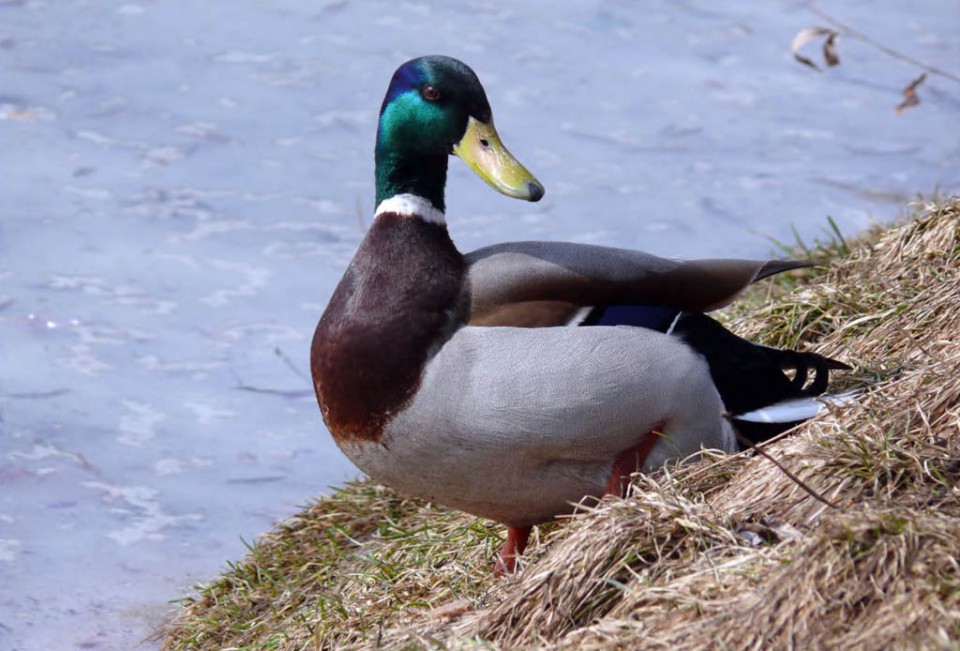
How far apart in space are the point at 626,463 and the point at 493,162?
83 cm

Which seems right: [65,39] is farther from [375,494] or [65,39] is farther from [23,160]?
[375,494]

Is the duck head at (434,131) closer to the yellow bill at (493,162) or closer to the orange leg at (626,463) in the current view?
the yellow bill at (493,162)

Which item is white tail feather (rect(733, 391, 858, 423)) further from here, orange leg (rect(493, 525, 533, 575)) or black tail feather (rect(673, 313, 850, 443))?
orange leg (rect(493, 525, 533, 575))

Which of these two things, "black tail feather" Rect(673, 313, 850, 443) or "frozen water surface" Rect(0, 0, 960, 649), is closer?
"black tail feather" Rect(673, 313, 850, 443)

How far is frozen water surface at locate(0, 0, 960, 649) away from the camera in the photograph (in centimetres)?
475

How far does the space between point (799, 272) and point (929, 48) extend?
12.4 feet

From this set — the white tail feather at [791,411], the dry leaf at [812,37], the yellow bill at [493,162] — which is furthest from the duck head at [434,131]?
the dry leaf at [812,37]

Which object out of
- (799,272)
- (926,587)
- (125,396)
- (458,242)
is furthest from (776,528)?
(458,242)

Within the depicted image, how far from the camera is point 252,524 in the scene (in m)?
4.65

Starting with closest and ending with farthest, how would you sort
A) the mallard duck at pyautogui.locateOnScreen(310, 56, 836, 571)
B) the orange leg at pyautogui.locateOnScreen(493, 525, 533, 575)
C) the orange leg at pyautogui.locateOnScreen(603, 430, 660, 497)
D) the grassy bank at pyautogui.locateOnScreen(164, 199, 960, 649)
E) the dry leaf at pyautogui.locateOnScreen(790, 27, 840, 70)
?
the grassy bank at pyautogui.locateOnScreen(164, 199, 960, 649)
the mallard duck at pyautogui.locateOnScreen(310, 56, 836, 571)
the orange leg at pyautogui.locateOnScreen(603, 430, 660, 497)
the orange leg at pyautogui.locateOnScreen(493, 525, 533, 575)
the dry leaf at pyautogui.locateOnScreen(790, 27, 840, 70)

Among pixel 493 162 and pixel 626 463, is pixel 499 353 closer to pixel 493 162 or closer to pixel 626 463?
pixel 626 463

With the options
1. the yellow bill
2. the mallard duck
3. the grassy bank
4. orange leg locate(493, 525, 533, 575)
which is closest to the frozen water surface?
the grassy bank

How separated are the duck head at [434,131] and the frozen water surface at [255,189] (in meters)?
1.53

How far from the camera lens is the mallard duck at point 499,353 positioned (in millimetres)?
3262
